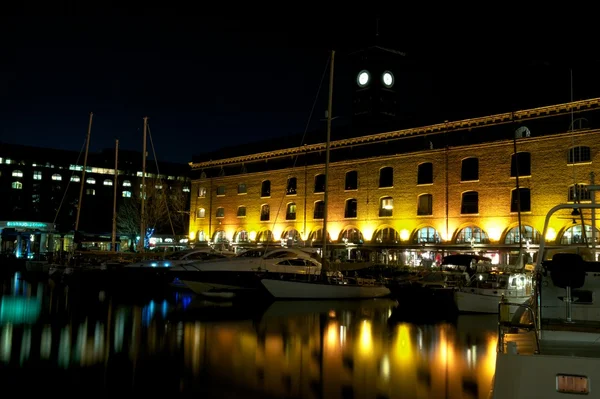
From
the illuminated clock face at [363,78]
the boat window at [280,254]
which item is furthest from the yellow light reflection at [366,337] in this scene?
the illuminated clock face at [363,78]

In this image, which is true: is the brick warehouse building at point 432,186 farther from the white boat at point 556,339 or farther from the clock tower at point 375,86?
the white boat at point 556,339

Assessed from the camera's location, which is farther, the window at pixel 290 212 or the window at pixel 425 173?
the window at pixel 290 212

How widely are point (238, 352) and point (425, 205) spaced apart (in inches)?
1388

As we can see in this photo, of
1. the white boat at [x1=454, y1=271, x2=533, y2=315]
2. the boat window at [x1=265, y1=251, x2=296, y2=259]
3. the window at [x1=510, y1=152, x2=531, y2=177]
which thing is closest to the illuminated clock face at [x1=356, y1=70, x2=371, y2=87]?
the window at [x1=510, y1=152, x2=531, y2=177]

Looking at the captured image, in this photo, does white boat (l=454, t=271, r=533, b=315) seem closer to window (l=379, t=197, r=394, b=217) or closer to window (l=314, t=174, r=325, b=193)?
window (l=379, t=197, r=394, b=217)

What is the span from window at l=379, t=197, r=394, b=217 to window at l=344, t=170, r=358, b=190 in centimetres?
341

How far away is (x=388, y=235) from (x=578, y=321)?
42.5m

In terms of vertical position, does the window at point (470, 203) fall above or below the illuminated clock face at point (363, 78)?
below

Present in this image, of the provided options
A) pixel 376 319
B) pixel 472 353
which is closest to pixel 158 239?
pixel 376 319

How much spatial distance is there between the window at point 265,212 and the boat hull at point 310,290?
30.3 metres

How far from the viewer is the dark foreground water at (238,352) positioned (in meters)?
13.0

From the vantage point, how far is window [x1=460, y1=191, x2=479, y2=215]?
154ft

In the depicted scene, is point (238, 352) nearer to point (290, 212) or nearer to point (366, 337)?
point (366, 337)

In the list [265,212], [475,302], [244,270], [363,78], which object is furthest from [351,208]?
[475,302]
